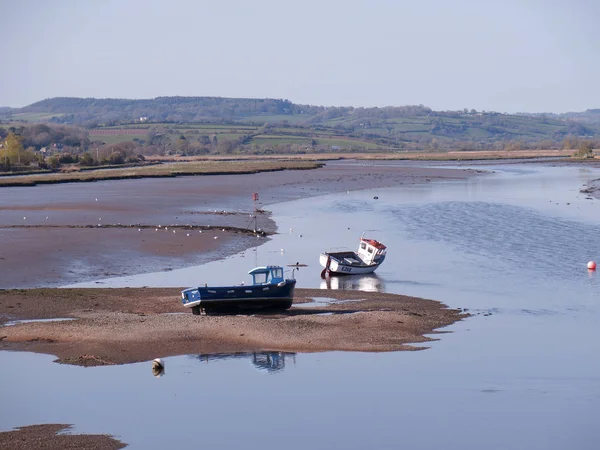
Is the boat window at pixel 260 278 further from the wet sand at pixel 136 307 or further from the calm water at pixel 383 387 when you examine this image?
the calm water at pixel 383 387

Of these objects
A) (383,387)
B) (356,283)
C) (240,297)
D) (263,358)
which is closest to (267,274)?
(240,297)

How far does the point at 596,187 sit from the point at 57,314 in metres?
65.8

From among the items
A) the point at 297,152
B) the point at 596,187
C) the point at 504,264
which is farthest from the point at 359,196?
the point at 297,152

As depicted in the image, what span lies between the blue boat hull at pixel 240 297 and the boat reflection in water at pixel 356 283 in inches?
222

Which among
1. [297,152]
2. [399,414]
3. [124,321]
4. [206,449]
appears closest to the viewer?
[206,449]

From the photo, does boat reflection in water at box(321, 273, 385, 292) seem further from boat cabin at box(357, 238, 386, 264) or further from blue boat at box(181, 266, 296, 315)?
blue boat at box(181, 266, 296, 315)

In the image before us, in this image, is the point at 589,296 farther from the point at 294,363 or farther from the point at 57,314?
the point at 57,314

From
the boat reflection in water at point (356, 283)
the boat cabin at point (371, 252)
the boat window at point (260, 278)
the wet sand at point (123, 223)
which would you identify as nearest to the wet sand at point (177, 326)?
the boat window at point (260, 278)

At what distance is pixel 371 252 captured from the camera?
3556 centimetres

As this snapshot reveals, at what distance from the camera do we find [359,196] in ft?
245

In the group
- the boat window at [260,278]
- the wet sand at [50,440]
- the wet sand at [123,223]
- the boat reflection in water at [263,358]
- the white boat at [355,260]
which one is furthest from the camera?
the wet sand at [123,223]

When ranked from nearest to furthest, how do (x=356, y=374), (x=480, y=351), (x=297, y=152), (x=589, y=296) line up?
1. (x=356, y=374)
2. (x=480, y=351)
3. (x=589, y=296)
4. (x=297, y=152)

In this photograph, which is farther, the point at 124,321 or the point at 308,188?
the point at 308,188

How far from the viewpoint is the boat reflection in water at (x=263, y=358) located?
69.2 ft
